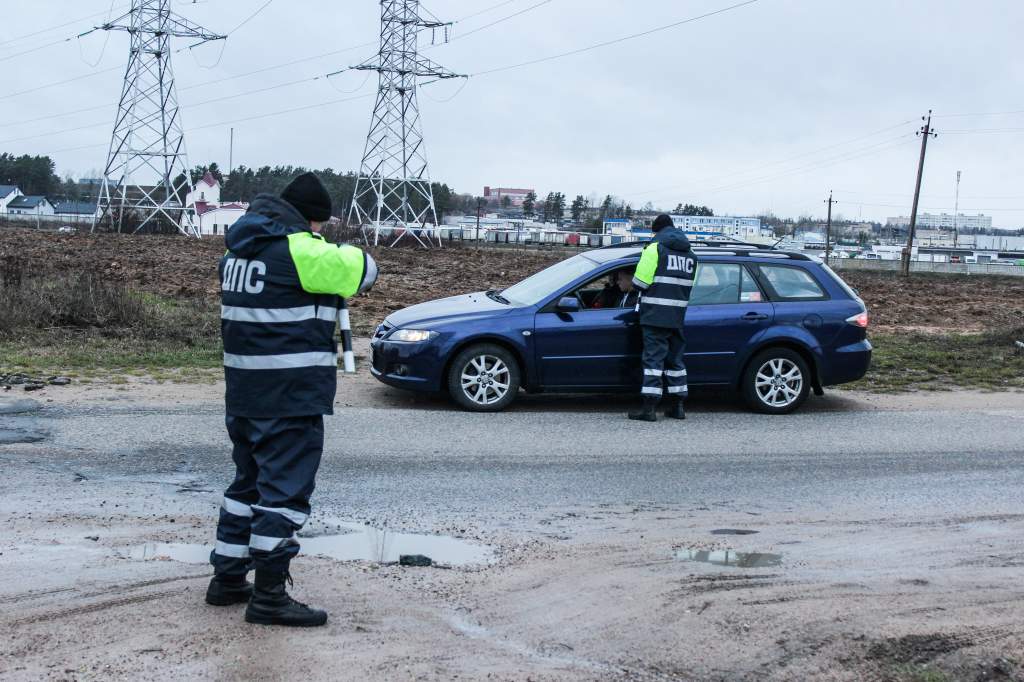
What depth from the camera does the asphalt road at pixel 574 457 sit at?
7.01 metres

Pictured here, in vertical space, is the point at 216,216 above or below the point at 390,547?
above

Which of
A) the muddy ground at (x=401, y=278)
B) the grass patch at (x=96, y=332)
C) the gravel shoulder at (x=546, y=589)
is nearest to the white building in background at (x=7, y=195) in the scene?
the muddy ground at (x=401, y=278)

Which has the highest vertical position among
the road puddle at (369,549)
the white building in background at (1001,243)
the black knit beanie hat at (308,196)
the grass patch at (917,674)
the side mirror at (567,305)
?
the white building in background at (1001,243)

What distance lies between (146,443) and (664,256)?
16.5 ft

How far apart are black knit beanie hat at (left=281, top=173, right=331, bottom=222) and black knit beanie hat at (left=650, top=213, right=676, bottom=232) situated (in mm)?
6267

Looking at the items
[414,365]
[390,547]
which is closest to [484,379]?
[414,365]

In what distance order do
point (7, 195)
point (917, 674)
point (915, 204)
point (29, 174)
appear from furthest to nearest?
point (29, 174), point (7, 195), point (915, 204), point (917, 674)

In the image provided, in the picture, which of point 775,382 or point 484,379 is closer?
point 484,379

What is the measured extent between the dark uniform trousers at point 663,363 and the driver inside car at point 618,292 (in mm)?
546

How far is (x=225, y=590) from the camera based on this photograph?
4578mm

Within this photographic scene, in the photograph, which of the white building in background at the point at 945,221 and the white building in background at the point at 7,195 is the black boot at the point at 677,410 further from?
the white building in background at the point at 945,221

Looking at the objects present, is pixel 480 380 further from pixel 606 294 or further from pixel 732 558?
pixel 732 558

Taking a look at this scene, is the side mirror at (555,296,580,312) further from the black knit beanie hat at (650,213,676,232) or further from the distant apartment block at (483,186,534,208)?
the distant apartment block at (483,186,534,208)

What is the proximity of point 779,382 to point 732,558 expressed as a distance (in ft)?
17.2
